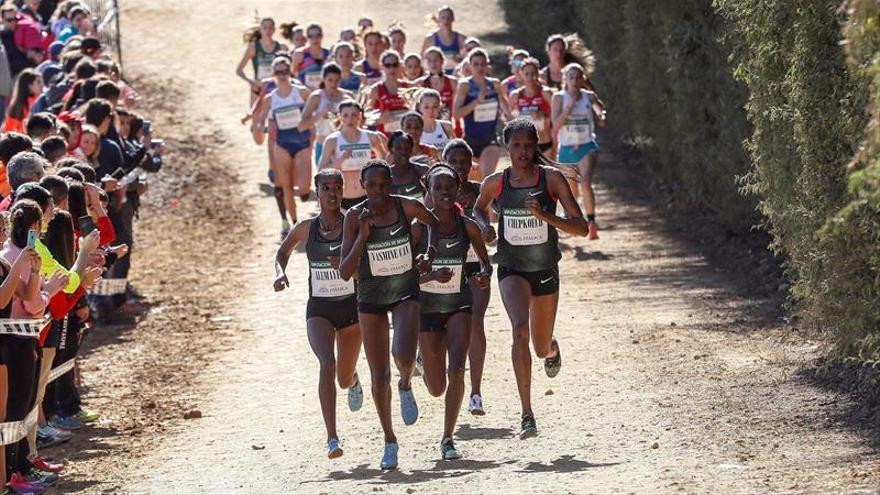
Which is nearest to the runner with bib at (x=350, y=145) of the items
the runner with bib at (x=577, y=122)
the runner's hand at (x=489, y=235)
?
the runner with bib at (x=577, y=122)

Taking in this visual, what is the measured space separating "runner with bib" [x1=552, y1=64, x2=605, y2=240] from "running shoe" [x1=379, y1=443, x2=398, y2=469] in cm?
858

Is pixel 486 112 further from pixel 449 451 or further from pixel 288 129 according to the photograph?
pixel 449 451

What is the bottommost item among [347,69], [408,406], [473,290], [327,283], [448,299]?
[408,406]

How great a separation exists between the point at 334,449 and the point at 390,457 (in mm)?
339

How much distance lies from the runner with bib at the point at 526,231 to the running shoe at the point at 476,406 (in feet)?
1.07

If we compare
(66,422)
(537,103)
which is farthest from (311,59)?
(66,422)

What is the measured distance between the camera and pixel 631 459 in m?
10.9

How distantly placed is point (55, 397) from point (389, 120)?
17.5 ft

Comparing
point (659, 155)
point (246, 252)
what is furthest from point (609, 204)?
point (246, 252)

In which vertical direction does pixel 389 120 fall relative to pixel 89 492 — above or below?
above

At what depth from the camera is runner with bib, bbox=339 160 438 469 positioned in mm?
11023

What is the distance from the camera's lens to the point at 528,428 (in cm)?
1140

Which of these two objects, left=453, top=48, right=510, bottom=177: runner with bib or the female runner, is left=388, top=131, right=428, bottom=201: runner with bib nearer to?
left=453, top=48, right=510, bottom=177: runner with bib

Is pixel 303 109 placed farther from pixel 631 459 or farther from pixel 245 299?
pixel 631 459
